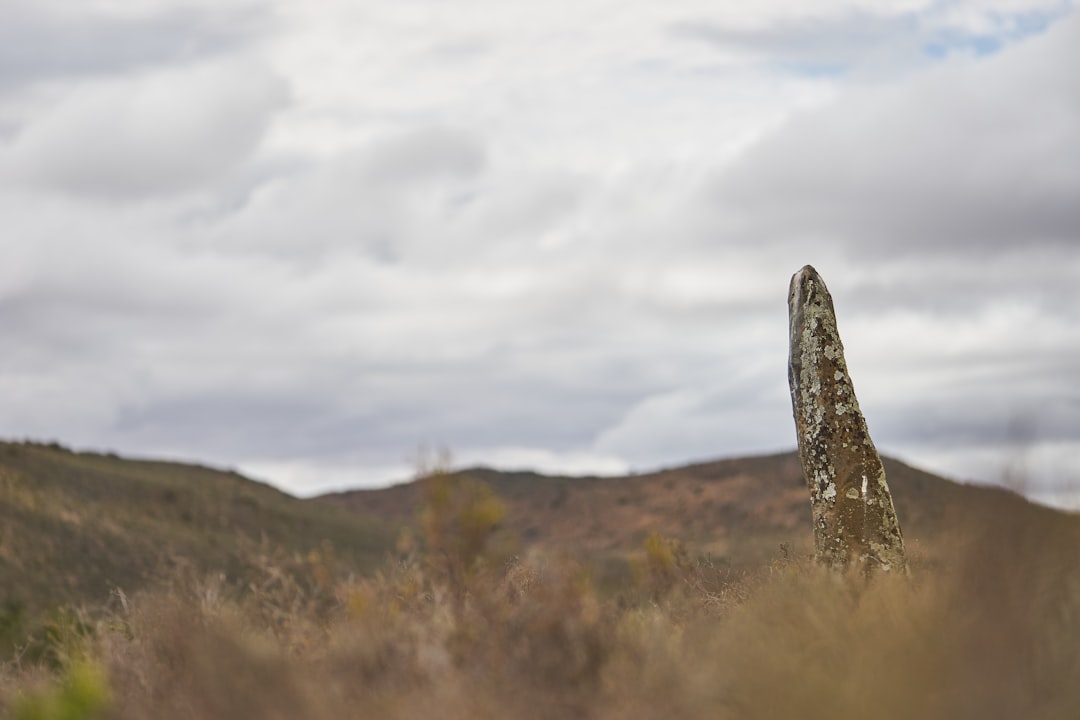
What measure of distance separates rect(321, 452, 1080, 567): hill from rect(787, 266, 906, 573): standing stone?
104 ft

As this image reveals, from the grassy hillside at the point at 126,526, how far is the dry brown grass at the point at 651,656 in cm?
2446

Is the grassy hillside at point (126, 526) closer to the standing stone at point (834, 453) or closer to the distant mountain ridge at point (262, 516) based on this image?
the distant mountain ridge at point (262, 516)

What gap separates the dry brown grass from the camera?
664 cm

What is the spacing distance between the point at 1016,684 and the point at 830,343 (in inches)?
253

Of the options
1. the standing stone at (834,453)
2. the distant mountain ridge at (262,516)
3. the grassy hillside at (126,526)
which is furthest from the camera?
the distant mountain ridge at (262,516)

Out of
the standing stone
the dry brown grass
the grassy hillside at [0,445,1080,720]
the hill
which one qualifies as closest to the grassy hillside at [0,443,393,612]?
the hill

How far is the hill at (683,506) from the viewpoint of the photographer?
5806 centimetres

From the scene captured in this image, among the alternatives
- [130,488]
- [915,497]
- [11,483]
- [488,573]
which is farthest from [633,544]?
[488,573]

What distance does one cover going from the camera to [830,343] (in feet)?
41.9

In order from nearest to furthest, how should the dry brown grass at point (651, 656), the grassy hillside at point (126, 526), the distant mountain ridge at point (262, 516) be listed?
1. the dry brown grass at point (651, 656)
2. the grassy hillside at point (126, 526)
3. the distant mountain ridge at point (262, 516)

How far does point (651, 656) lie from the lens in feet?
24.8

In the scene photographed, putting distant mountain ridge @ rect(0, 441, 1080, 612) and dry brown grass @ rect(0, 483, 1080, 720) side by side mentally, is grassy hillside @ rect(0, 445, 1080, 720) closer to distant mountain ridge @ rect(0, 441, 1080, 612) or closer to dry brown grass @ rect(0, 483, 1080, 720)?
dry brown grass @ rect(0, 483, 1080, 720)

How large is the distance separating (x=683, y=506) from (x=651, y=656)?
62.2m

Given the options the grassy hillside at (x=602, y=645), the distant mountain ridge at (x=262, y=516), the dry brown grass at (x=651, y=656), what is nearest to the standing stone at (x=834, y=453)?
the grassy hillside at (x=602, y=645)
